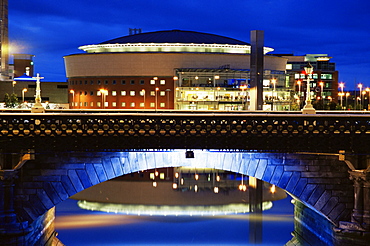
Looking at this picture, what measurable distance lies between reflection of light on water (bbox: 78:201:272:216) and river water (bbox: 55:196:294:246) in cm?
119

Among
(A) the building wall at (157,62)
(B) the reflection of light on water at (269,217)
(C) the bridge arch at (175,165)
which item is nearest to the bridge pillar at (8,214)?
(C) the bridge arch at (175,165)

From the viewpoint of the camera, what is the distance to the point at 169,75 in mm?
121375

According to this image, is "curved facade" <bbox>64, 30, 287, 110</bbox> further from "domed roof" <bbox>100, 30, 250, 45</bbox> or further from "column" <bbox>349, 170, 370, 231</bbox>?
"column" <bbox>349, 170, 370, 231</bbox>

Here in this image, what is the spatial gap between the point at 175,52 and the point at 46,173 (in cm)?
9656

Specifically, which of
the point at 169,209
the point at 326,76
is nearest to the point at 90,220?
the point at 169,209

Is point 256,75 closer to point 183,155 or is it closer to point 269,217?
point 269,217

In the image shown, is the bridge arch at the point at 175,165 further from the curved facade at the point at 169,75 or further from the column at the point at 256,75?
the curved facade at the point at 169,75

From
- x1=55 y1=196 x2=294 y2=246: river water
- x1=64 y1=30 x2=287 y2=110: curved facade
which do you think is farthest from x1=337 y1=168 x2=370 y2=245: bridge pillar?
x1=64 y1=30 x2=287 y2=110: curved facade

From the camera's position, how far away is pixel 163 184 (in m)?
54.7

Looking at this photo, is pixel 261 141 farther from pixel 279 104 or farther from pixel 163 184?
pixel 279 104

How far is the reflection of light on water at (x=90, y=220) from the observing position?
118ft

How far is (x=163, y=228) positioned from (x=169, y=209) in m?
7.31

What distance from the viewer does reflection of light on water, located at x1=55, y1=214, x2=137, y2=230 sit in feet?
118

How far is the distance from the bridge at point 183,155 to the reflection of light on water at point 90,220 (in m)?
8.82
